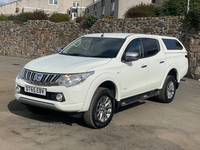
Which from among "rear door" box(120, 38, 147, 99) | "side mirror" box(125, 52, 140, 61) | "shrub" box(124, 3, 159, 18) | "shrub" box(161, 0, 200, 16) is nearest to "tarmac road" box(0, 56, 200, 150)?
"rear door" box(120, 38, 147, 99)

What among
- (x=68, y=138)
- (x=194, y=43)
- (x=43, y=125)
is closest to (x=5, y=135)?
(x=43, y=125)

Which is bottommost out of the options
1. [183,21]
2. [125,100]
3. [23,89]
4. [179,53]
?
[125,100]

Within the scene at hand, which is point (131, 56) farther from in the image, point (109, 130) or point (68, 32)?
point (68, 32)

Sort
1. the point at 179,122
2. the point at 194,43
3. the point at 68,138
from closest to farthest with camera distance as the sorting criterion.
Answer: the point at 68,138 → the point at 179,122 → the point at 194,43

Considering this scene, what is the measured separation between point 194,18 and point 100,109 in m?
8.91

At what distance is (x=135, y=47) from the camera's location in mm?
5891

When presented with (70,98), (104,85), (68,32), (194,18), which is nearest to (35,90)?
(70,98)

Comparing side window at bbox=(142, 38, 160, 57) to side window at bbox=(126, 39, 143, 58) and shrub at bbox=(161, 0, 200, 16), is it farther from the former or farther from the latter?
shrub at bbox=(161, 0, 200, 16)

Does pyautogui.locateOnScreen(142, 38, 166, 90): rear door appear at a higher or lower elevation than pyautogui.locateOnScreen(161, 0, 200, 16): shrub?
lower

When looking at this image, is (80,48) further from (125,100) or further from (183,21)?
(183,21)

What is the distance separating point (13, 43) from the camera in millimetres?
22688

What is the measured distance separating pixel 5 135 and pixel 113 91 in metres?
2.22

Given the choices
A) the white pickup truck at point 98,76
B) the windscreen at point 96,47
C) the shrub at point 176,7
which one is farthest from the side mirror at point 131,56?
the shrub at point 176,7

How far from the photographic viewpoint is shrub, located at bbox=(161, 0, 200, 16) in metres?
14.4
